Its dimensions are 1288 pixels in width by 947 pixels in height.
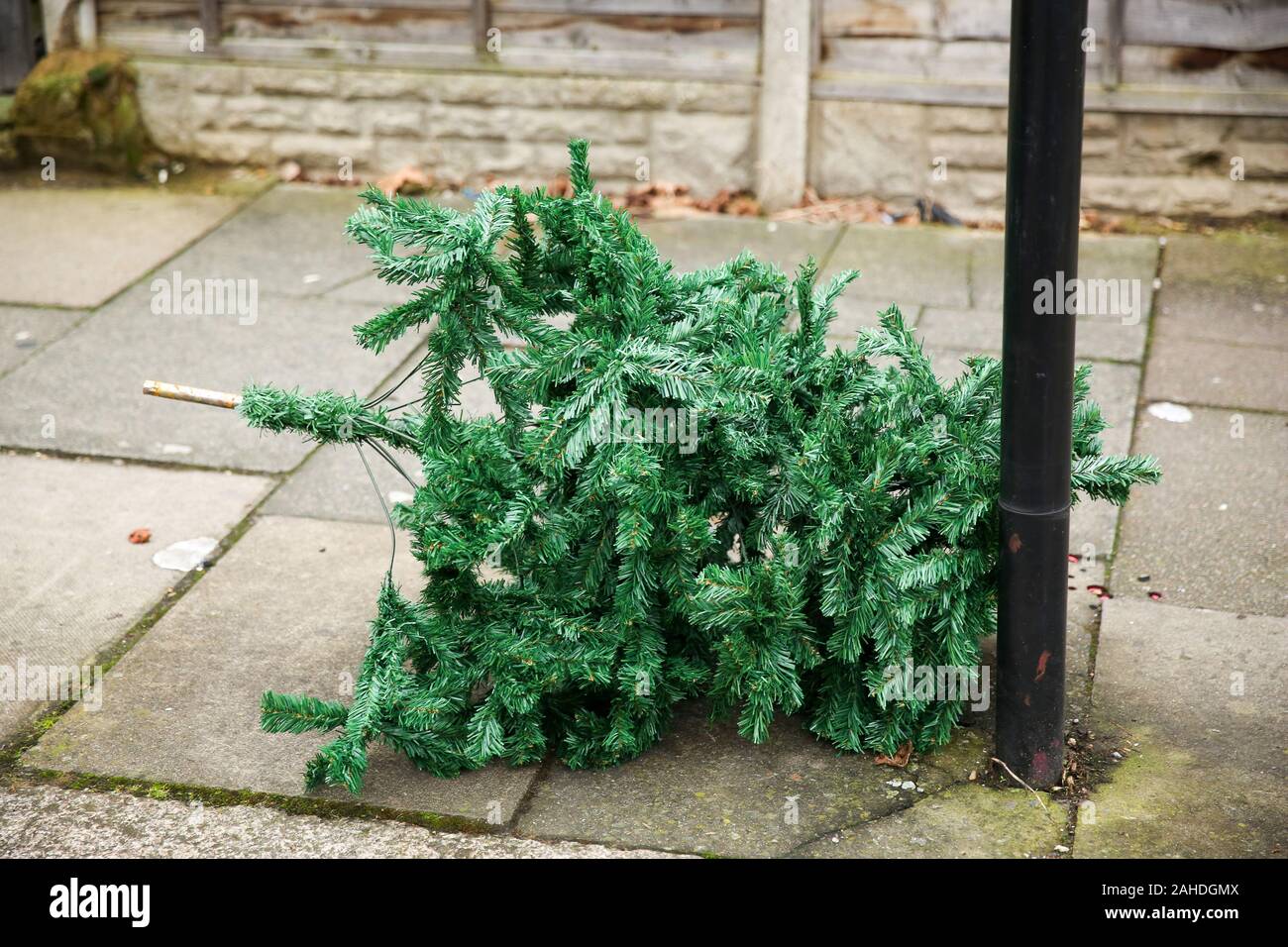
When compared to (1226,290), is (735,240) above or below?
above

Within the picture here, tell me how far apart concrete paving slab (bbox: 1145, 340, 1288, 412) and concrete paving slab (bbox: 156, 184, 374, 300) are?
364 centimetres

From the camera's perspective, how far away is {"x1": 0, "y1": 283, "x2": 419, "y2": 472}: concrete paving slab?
550 cm

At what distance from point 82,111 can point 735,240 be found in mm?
3774

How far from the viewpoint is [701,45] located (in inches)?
308

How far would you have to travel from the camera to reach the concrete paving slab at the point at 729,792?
3.44m

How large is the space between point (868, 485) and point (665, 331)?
625 mm

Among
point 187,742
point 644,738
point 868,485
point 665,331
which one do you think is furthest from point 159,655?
point 868,485

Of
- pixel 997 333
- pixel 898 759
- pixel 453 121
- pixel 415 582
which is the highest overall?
pixel 453 121

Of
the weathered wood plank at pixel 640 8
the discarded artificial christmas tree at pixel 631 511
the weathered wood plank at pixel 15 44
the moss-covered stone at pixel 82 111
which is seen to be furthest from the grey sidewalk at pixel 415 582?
the weathered wood plank at pixel 15 44

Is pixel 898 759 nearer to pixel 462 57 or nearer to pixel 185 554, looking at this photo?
pixel 185 554

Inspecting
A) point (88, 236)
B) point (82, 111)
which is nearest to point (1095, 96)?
point (88, 236)

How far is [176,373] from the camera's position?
237 inches

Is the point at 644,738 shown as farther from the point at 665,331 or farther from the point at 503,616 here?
the point at 665,331

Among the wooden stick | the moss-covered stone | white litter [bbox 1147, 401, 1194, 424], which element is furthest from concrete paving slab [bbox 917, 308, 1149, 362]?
the moss-covered stone
